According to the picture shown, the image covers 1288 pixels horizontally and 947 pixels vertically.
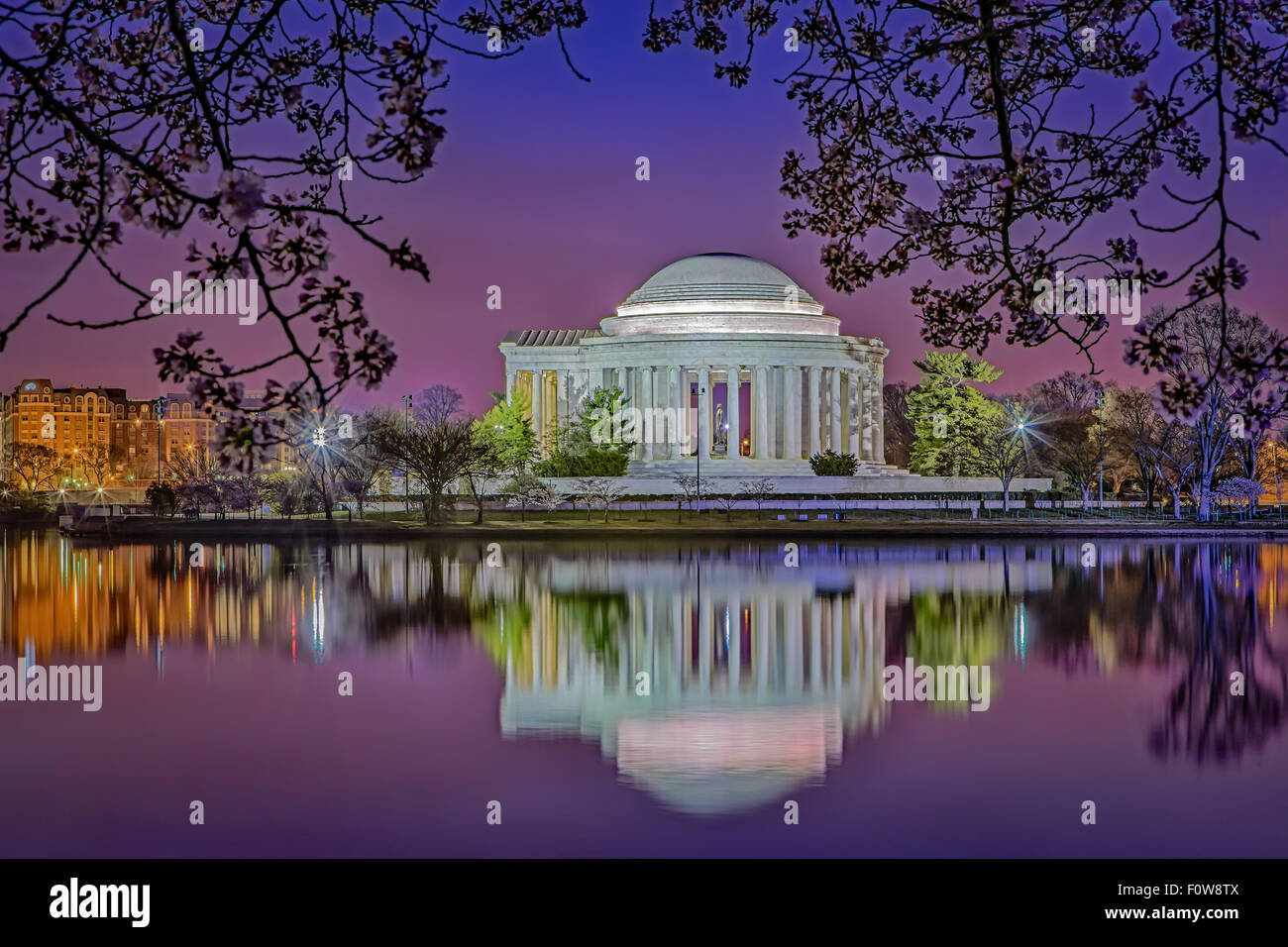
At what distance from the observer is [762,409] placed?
9819 cm

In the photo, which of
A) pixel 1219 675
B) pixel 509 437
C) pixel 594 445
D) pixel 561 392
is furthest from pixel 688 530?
pixel 561 392

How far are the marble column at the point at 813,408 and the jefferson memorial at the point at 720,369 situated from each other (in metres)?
0.09

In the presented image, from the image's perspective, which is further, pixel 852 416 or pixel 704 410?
pixel 852 416

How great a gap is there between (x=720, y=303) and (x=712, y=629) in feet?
240

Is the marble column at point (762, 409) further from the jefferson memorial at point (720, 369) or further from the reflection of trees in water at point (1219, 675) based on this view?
the reflection of trees in water at point (1219, 675)

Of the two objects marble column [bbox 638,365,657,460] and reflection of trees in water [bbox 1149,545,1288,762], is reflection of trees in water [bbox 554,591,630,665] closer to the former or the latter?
reflection of trees in water [bbox 1149,545,1288,762]

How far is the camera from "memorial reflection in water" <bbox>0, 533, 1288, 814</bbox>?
18484 mm

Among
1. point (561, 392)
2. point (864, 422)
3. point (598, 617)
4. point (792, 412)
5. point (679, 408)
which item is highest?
point (561, 392)

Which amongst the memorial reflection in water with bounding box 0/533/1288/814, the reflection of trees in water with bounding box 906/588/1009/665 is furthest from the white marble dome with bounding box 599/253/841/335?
the reflection of trees in water with bounding box 906/588/1009/665

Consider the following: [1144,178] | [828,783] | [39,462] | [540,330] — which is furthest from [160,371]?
[39,462]

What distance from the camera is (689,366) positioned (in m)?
97.9

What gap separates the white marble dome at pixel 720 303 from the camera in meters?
99.1

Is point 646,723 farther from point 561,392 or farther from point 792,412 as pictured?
point 561,392
